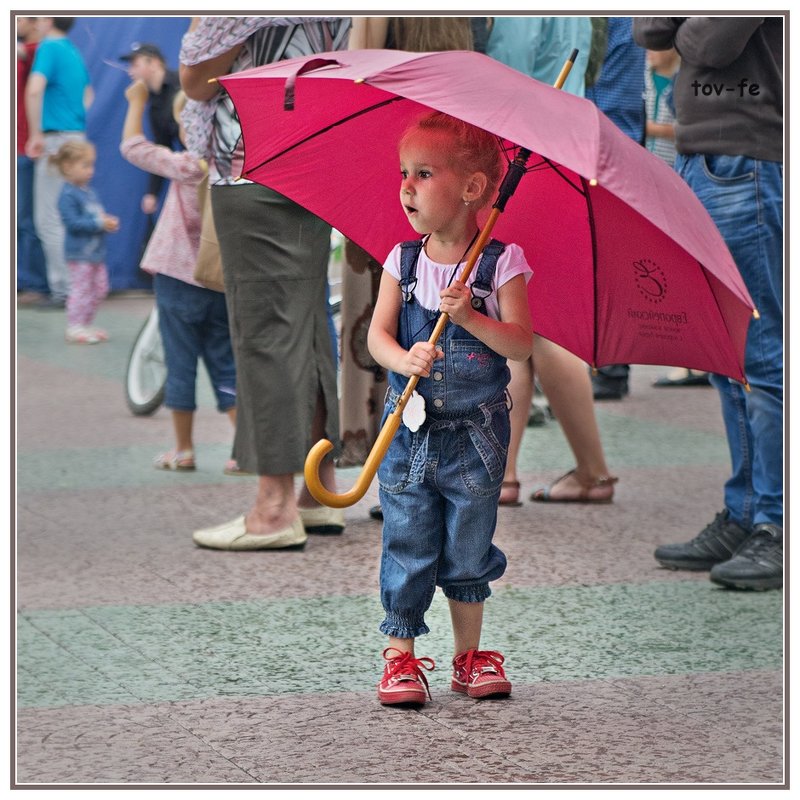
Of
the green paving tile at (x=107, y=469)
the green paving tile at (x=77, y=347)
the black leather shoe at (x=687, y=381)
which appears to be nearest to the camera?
the green paving tile at (x=107, y=469)

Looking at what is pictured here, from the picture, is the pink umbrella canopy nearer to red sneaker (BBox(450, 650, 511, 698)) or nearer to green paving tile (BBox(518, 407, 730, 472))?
red sneaker (BBox(450, 650, 511, 698))

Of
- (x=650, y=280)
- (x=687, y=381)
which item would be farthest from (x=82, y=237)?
(x=650, y=280)

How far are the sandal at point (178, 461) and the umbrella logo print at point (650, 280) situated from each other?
3734 mm

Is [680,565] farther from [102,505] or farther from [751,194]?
[102,505]

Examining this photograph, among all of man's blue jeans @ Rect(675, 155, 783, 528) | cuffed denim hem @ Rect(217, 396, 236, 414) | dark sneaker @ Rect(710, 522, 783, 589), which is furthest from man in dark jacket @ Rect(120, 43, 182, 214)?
dark sneaker @ Rect(710, 522, 783, 589)

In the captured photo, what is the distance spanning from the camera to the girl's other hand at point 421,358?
346 centimetres

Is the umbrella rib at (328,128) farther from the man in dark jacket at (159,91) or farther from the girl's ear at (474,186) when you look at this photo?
the man in dark jacket at (159,91)

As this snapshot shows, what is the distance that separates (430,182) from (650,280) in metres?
0.61

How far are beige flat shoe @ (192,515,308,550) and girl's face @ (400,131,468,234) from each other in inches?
80.3

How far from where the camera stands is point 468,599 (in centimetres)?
382

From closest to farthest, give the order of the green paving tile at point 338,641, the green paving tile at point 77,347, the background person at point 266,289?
the green paving tile at point 338,641 < the background person at point 266,289 < the green paving tile at point 77,347

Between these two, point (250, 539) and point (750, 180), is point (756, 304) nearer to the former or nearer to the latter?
point (750, 180)

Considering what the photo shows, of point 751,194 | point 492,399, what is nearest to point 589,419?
point 751,194

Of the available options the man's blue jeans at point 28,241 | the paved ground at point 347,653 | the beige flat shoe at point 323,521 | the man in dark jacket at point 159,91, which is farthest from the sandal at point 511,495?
the man's blue jeans at point 28,241
